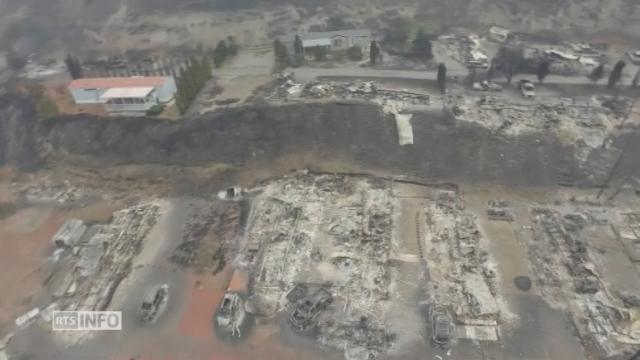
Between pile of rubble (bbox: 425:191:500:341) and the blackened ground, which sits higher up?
the blackened ground

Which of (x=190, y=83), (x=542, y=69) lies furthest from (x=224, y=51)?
(x=542, y=69)

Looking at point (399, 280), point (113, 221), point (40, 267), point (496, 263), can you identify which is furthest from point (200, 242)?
point (496, 263)

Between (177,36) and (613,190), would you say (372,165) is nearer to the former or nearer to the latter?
(613,190)

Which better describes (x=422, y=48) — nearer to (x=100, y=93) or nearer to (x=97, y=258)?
(x=100, y=93)

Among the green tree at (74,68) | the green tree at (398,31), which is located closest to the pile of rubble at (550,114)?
the green tree at (398,31)

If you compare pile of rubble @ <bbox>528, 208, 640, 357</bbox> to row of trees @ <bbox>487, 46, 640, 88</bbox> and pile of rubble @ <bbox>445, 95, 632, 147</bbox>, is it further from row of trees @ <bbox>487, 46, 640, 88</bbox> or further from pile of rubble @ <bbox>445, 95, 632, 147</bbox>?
row of trees @ <bbox>487, 46, 640, 88</bbox>

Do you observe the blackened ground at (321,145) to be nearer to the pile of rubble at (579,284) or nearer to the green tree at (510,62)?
the pile of rubble at (579,284)

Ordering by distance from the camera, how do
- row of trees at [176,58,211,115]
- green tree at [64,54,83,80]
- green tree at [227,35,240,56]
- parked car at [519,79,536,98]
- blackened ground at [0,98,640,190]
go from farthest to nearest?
1. green tree at [227,35,240,56]
2. green tree at [64,54,83,80]
3. parked car at [519,79,536,98]
4. row of trees at [176,58,211,115]
5. blackened ground at [0,98,640,190]

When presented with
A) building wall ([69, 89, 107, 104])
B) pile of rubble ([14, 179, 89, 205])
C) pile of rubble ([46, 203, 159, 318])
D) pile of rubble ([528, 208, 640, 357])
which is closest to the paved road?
pile of rubble ([528, 208, 640, 357])
